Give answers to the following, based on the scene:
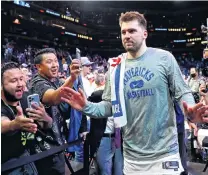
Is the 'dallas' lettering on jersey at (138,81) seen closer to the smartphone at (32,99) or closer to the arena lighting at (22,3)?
the smartphone at (32,99)

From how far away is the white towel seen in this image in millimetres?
2129

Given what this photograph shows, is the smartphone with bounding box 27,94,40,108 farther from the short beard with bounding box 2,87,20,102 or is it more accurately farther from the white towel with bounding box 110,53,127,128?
the white towel with bounding box 110,53,127,128

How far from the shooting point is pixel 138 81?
211 cm

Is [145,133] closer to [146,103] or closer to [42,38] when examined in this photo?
[146,103]

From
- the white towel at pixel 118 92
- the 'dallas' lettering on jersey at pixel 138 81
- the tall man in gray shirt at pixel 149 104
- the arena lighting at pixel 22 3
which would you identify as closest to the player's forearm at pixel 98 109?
the tall man in gray shirt at pixel 149 104

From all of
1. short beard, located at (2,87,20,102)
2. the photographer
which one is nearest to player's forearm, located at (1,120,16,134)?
the photographer

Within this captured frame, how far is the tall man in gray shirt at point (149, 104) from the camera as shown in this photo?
81.6 inches

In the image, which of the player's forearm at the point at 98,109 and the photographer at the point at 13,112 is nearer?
the photographer at the point at 13,112

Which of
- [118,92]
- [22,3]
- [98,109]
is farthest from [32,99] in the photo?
[22,3]

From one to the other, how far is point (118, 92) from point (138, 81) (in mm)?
168

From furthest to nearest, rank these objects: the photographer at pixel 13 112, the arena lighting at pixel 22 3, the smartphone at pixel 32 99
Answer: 1. the arena lighting at pixel 22 3
2. the smartphone at pixel 32 99
3. the photographer at pixel 13 112

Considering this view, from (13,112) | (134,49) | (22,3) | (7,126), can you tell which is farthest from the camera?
(22,3)

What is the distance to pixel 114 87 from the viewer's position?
7.20 feet

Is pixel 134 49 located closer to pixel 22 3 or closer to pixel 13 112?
pixel 13 112
